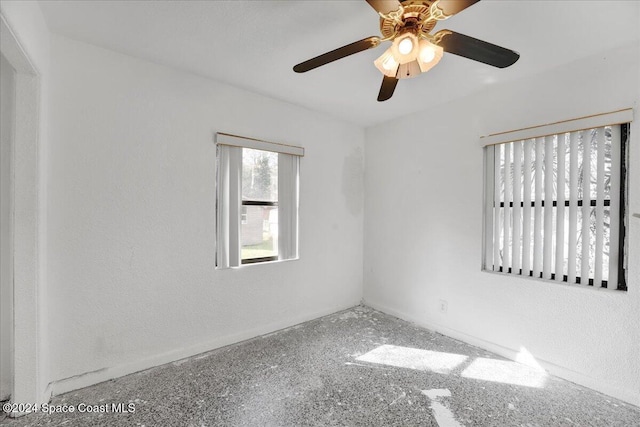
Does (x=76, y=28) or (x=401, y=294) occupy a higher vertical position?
(x=76, y=28)

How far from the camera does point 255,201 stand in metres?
2.93

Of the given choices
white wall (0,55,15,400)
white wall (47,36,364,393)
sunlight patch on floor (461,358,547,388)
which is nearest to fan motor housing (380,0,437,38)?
white wall (47,36,364,393)

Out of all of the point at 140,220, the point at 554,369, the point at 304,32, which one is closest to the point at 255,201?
the point at 140,220

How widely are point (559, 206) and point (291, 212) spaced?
2.42m

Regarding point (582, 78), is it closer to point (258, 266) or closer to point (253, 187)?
point (253, 187)

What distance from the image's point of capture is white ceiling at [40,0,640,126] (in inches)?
64.9

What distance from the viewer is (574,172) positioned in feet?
7.16

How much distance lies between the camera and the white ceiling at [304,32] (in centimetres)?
165

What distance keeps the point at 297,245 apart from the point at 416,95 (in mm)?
2018

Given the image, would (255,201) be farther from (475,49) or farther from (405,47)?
(475,49)

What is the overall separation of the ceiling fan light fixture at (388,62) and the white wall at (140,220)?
1.67 meters

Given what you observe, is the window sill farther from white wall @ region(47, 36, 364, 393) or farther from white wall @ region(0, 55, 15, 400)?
white wall @ region(0, 55, 15, 400)

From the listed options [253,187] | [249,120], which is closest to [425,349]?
[253,187]

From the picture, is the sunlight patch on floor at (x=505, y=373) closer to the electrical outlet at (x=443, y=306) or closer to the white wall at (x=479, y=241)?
the white wall at (x=479, y=241)
